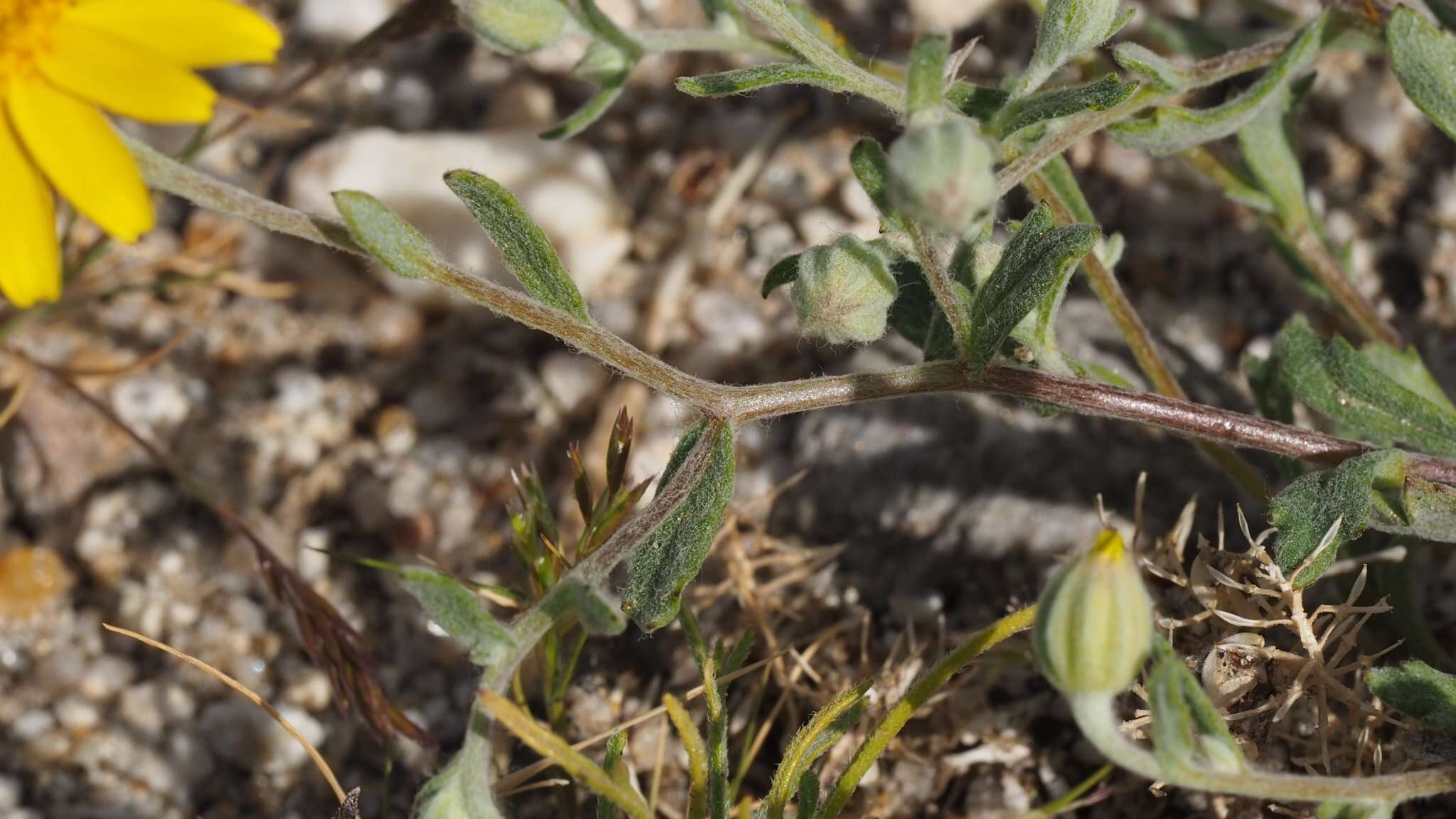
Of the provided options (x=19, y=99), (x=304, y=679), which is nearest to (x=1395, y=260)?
(x=304, y=679)

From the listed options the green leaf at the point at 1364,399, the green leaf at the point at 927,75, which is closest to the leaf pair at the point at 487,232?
the green leaf at the point at 927,75

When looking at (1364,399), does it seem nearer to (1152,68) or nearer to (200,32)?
(1152,68)

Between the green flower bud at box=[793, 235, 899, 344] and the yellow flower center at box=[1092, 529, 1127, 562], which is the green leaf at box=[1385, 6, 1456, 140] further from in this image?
the yellow flower center at box=[1092, 529, 1127, 562]

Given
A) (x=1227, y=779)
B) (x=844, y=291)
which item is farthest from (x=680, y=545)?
(x=1227, y=779)

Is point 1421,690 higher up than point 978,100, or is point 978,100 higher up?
point 978,100

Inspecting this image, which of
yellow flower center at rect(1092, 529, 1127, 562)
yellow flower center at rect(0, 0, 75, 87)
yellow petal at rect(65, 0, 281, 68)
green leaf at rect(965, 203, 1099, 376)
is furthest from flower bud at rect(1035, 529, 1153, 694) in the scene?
yellow flower center at rect(0, 0, 75, 87)

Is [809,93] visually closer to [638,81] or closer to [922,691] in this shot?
[638,81]
